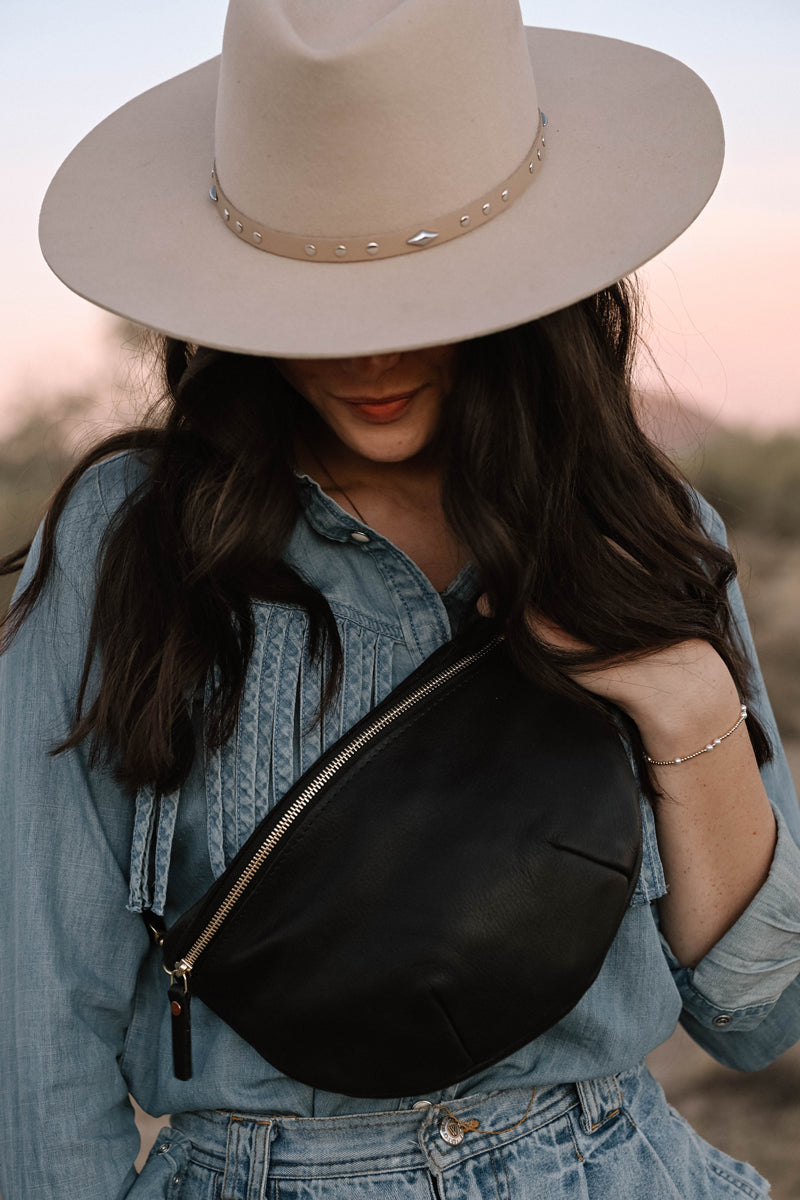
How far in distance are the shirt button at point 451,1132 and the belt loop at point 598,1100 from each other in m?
0.15

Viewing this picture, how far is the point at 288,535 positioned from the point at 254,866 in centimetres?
37

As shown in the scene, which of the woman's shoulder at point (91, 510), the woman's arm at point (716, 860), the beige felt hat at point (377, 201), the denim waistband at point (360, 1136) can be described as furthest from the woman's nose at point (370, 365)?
the denim waistband at point (360, 1136)

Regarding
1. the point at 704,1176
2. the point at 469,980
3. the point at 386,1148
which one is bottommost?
the point at 704,1176

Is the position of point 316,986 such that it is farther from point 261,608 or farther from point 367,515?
point 367,515

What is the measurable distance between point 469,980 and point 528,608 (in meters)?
0.39

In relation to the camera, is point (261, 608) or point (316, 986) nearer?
point (316, 986)

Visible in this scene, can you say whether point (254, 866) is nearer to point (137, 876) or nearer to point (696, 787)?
point (137, 876)

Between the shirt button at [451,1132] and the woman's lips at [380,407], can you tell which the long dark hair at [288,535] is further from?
the shirt button at [451,1132]

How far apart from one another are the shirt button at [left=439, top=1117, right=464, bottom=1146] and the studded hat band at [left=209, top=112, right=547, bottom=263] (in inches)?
33.8

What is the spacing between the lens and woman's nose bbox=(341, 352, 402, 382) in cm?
119

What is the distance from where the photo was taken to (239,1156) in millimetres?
1208

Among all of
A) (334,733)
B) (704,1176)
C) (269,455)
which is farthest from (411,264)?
(704,1176)

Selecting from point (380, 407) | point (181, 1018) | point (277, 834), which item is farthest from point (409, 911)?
point (380, 407)

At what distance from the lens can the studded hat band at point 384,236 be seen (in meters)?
1.11
